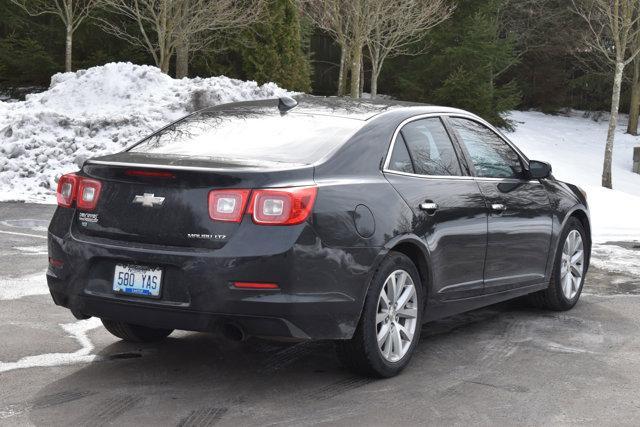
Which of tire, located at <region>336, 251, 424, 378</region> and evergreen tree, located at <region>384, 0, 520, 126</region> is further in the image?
evergreen tree, located at <region>384, 0, 520, 126</region>

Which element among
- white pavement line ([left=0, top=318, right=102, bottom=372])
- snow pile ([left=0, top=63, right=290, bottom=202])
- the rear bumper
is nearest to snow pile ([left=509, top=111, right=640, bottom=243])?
snow pile ([left=0, top=63, right=290, bottom=202])

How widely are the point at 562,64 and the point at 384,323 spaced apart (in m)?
35.5

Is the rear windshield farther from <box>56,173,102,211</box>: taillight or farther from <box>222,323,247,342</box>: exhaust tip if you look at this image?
<box>222,323,247,342</box>: exhaust tip

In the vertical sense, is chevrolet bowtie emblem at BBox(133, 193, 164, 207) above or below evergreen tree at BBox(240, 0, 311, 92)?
below

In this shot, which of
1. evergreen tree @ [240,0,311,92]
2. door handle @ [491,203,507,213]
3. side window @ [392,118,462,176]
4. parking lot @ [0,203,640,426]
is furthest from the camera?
evergreen tree @ [240,0,311,92]

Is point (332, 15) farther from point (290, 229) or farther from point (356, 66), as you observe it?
point (290, 229)

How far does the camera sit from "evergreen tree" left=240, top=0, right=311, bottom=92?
28.6 meters

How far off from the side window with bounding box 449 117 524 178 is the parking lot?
1.11 m

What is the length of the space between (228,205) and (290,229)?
329mm

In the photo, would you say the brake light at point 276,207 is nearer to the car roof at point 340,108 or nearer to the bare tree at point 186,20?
the car roof at point 340,108

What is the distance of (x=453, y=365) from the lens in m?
6.03

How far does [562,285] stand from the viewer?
775 centimetres

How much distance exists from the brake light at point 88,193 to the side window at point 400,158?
64.7 inches

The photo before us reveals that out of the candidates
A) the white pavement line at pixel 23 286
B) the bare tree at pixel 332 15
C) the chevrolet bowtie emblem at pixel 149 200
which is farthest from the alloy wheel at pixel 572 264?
the bare tree at pixel 332 15
